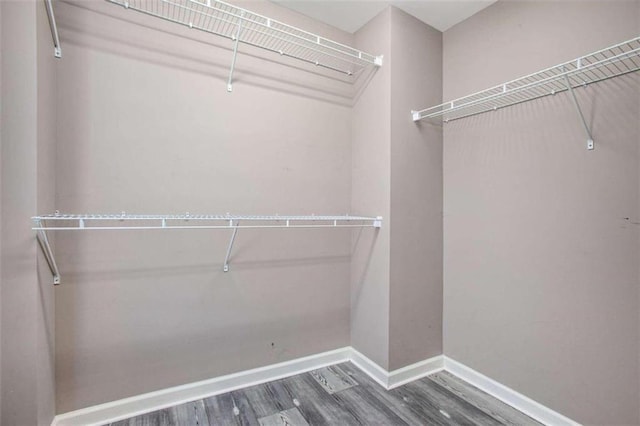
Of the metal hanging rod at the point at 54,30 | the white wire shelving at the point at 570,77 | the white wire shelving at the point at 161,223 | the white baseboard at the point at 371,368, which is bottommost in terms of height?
the white baseboard at the point at 371,368

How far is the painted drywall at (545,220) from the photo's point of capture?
1.35 meters

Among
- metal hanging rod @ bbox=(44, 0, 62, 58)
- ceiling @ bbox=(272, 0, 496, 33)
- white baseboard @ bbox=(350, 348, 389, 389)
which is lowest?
white baseboard @ bbox=(350, 348, 389, 389)

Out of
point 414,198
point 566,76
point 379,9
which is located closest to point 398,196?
point 414,198

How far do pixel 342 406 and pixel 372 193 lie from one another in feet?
4.03

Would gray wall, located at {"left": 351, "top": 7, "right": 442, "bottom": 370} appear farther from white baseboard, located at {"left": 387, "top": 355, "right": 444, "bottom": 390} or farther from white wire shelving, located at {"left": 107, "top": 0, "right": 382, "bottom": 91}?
white wire shelving, located at {"left": 107, "top": 0, "right": 382, "bottom": 91}

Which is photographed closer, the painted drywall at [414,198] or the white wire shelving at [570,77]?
the white wire shelving at [570,77]

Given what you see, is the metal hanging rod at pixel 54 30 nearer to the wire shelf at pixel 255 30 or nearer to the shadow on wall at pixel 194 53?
the shadow on wall at pixel 194 53

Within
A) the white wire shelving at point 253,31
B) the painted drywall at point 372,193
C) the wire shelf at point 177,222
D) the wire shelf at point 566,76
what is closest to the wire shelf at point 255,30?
the white wire shelving at point 253,31

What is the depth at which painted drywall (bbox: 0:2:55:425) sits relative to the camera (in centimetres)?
Answer: 110

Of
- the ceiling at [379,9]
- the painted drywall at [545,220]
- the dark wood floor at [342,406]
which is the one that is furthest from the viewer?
the ceiling at [379,9]

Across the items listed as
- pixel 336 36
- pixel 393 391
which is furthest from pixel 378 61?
pixel 393 391

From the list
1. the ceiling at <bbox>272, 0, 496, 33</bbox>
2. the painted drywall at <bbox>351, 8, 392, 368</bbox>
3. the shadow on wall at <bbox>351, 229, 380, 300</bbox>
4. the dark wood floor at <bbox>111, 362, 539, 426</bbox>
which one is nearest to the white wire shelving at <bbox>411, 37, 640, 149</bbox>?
the painted drywall at <bbox>351, 8, 392, 368</bbox>

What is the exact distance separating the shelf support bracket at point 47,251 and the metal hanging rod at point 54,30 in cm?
78

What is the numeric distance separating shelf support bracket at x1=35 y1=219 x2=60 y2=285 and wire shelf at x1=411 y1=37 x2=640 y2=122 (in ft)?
6.35
